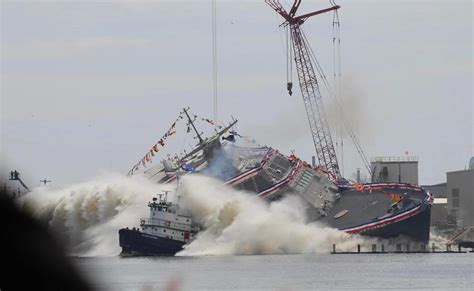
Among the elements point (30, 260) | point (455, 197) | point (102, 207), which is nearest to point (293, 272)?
point (102, 207)

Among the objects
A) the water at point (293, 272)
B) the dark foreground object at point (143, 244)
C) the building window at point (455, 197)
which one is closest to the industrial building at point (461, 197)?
the building window at point (455, 197)

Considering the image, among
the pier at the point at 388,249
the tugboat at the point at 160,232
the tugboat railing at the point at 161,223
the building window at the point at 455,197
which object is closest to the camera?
the tugboat at the point at 160,232

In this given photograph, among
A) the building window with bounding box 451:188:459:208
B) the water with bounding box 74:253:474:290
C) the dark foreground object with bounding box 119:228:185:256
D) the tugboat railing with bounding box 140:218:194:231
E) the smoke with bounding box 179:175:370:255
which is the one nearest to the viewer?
the water with bounding box 74:253:474:290

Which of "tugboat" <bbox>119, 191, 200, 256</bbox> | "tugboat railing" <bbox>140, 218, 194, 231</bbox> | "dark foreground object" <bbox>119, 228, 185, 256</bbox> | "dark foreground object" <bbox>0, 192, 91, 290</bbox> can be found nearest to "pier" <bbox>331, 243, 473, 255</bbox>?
"tugboat" <bbox>119, 191, 200, 256</bbox>

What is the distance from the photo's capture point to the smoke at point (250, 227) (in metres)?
129

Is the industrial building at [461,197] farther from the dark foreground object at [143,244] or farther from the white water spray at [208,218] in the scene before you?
the dark foreground object at [143,244]

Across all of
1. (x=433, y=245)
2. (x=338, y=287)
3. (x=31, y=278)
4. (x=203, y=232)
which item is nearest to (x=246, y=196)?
(x=203, y=232)

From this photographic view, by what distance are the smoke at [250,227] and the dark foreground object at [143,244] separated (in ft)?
4.90

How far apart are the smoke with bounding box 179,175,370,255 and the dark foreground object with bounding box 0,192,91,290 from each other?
310 feet

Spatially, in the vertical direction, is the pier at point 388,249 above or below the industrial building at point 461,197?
below

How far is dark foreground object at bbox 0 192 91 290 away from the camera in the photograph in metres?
31.7

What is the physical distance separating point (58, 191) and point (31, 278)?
112 metres

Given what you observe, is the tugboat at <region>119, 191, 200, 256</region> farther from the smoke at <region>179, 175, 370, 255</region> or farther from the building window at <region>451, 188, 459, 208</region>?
the building window at <region>451, 188, 459, 208</region>

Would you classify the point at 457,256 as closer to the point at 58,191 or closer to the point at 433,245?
the point at 433,245
